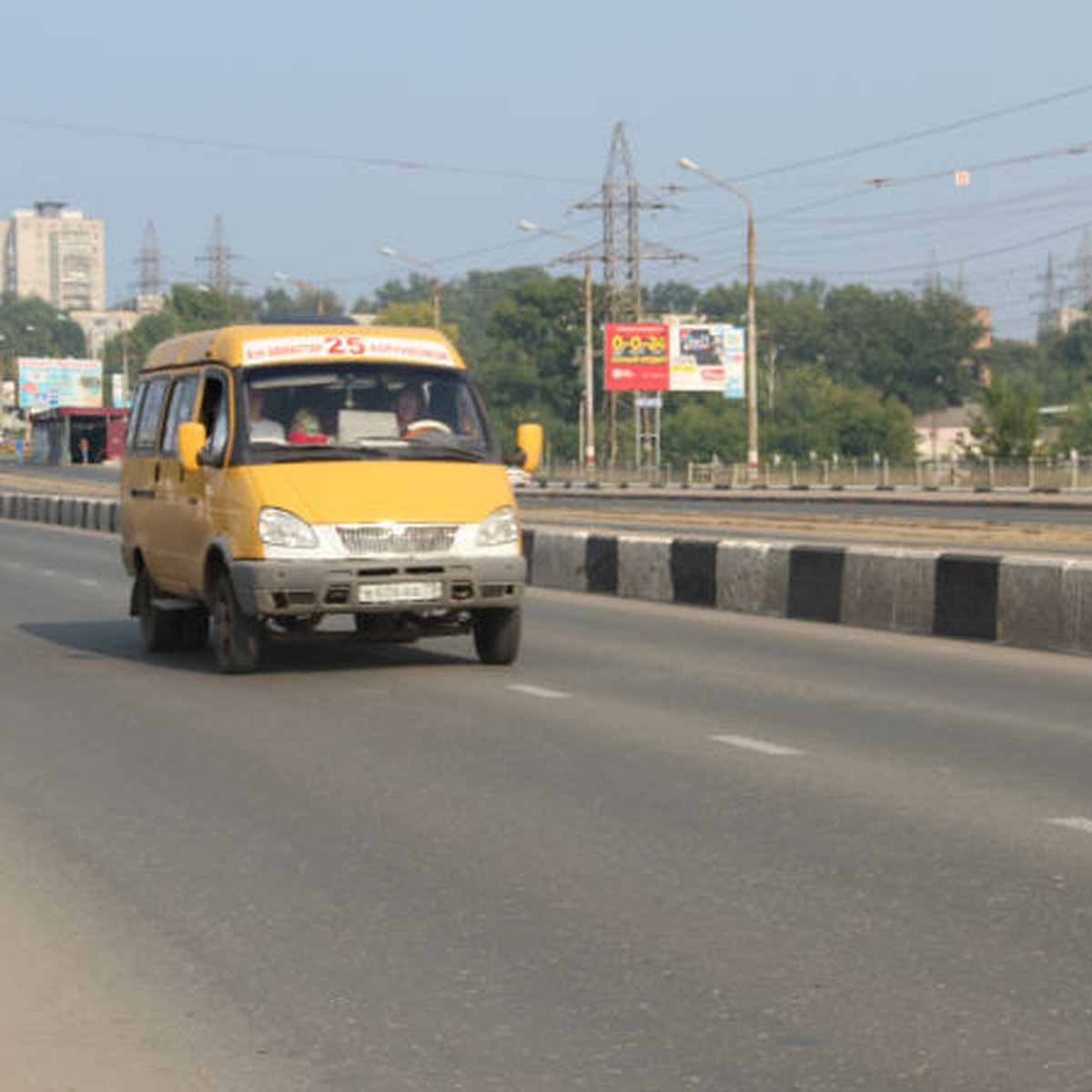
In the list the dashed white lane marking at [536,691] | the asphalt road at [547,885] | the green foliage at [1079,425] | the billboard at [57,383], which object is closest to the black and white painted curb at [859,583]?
the asphalt road at [547,885]

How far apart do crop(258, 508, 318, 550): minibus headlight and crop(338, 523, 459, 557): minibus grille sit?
183mm

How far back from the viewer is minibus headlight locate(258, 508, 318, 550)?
42.6ft

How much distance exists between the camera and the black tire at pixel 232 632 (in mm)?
13305

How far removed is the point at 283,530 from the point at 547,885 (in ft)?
20.6

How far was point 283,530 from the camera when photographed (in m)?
13.0

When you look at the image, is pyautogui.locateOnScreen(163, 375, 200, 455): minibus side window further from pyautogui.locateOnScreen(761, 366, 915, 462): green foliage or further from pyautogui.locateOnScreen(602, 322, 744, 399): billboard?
pyautogui.locateOnScreen(761, 366, 915, 462): green foliage

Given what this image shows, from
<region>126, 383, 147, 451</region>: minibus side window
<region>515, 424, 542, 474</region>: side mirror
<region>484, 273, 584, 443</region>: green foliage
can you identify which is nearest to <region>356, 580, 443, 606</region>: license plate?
<region>515, 424, 542, 474</region>: side mirror

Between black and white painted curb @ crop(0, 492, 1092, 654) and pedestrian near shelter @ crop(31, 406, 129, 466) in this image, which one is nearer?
black and white painted curb @ crop(0, 492, 1092, 654)

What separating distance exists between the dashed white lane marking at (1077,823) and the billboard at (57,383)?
144 m

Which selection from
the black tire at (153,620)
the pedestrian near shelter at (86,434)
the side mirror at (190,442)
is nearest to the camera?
the side mirror at (190,442)

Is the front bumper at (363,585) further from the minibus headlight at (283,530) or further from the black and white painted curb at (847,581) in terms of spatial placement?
the black and white painted curb at (847,581)

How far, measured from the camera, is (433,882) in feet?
23.2

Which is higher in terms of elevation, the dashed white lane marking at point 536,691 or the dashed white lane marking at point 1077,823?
the dashed white lane marking at point 1077,823

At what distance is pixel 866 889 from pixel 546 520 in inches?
1468
